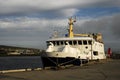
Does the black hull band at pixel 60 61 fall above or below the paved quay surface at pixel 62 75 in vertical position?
above

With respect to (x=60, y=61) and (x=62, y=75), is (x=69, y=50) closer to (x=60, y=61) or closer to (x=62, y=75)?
(x=60, y=61)

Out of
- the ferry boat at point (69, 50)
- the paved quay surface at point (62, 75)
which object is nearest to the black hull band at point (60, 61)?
the ferry boat at point (69, 50)

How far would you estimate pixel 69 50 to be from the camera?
39.6 meters

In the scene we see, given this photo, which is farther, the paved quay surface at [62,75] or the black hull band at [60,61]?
the black hull band at [60,61]

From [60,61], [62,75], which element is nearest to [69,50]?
[60,61]

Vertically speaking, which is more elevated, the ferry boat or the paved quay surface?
the ferry boat

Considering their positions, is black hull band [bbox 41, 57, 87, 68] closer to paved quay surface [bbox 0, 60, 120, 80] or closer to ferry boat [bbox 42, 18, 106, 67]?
ferry boat [bbox 42, 18, 106, 67]

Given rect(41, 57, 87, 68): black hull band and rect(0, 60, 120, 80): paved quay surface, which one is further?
rect(41, 57, 87, 68): black hull band

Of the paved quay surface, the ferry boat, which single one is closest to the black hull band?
the ferry boat

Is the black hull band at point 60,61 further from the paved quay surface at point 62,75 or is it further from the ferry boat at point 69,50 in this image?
the paved quay surface at point 62,75

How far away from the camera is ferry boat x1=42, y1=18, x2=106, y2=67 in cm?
3869

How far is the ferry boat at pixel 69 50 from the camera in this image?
38.7 m

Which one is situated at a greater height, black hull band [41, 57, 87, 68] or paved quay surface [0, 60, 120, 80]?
black hull band [41, 57, 87, 68]

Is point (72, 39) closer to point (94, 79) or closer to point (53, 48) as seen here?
point (53, 48)
